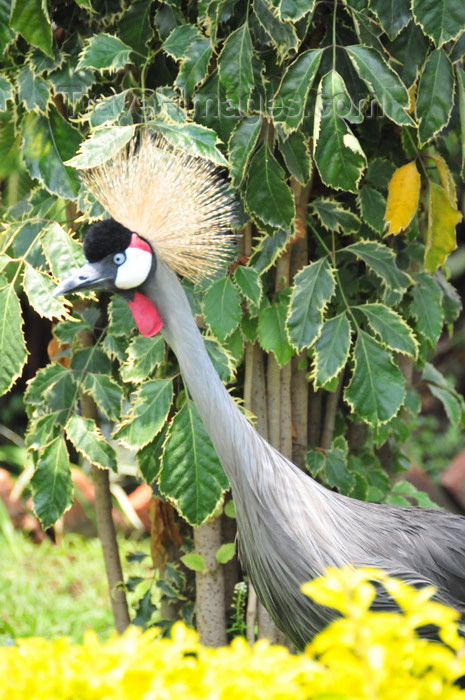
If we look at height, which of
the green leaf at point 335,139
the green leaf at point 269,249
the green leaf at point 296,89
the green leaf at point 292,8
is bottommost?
the green leaf at point 269,249

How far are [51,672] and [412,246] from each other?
1750 mm

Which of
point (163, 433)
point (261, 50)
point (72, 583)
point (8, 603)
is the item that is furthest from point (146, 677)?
point (72, 583)

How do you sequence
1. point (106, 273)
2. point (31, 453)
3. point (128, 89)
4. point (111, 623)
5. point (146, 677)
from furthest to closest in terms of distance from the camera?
point (111, 623), point (31, 453), point (128, 89), point (106, 273), point (146, 677)

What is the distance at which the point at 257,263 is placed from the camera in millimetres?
2162

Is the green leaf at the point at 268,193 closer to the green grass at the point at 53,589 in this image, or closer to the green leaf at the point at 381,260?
the green leaf at the point at 381,260

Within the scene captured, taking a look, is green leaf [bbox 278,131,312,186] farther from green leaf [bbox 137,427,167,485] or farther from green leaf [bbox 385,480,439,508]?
green leaf [bbox 385,480,439,508]

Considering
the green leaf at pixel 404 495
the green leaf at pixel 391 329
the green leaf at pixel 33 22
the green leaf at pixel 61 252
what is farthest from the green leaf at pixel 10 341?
the green leaf at pixel 404 495

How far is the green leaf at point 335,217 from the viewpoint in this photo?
2.23 m

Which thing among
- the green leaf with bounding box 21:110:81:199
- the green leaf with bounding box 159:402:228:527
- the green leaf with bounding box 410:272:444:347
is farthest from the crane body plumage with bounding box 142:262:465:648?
the green leaf with bounding box 410:272:444:347

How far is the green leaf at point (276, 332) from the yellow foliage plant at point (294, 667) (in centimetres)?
123

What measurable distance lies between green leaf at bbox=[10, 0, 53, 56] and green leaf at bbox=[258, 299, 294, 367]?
2.65 feet

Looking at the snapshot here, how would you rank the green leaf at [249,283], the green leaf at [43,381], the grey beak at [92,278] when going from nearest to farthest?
the grey beak at [92,278]
the green leaf at [249,283]
the green leaf at [43,381]

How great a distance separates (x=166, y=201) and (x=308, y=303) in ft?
1.55

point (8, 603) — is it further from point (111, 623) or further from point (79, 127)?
point (79, 127)
